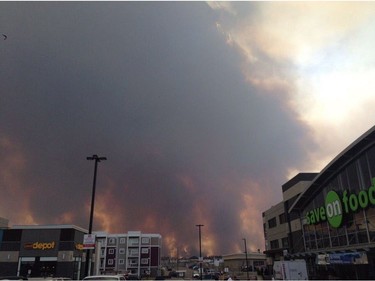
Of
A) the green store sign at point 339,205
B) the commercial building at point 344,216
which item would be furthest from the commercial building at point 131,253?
A: the green store sign at point 339,205

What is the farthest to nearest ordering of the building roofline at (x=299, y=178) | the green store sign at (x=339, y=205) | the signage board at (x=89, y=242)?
the building roofline at (x=299, y=178) < the signage board at (x=89, y=242) < the green store sign at (x=339, y=205)

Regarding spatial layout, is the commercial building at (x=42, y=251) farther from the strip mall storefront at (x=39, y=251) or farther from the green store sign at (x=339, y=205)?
the green store sign at (x=339, y=205)

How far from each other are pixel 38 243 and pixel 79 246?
22.3 feet

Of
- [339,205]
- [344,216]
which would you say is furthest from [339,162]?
[344,216]

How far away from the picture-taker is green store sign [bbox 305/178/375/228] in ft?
84.0

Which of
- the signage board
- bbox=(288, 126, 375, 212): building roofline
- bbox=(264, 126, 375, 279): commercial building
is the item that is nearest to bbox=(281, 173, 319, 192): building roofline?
bbox=(288, 126, 375, 212): building roofline

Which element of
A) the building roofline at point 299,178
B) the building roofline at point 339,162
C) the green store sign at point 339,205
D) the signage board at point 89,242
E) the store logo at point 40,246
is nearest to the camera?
the green store sign at point 339,205

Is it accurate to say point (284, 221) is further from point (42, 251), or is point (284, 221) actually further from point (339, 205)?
point (42, 251)

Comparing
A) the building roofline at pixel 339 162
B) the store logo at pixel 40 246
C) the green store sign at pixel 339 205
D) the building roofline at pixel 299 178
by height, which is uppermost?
the building roofline at pixel 299 178

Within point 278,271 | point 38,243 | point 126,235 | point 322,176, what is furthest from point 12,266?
point 126,235

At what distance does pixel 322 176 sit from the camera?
111 ft

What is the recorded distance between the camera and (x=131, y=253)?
11444 cm

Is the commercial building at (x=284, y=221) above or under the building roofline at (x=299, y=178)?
under

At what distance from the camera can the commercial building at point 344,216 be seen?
26.2m
